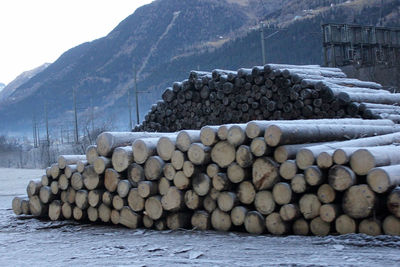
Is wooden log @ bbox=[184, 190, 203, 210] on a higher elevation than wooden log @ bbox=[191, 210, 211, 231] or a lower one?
higher

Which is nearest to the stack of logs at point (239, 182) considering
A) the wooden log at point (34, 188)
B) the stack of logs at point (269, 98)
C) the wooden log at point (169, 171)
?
the wooden log at point (169, 171)

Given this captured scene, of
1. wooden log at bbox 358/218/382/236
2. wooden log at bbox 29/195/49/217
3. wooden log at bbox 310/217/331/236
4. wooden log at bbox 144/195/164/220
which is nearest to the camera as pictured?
wooden log at bbox 358/218/382/236

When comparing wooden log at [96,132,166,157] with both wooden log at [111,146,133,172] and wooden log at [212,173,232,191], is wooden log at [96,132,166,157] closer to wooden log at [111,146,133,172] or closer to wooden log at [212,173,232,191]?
wooden log at [111,146,133,172]

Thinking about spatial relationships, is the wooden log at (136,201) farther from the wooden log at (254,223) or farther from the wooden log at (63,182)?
the wooden log at (254,223)

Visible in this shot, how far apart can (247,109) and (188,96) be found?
2.22 m

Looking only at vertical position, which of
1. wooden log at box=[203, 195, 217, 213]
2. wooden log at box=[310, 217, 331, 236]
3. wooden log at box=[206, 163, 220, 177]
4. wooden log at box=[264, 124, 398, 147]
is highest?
wooden log at box=[264, 124, 398, 147]

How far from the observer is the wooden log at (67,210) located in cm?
779

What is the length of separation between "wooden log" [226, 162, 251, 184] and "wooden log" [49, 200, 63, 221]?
3.06m

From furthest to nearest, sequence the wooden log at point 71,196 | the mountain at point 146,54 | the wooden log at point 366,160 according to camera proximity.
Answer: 1. the mountain at point 146,54
2. the wooden log at point 71,196
3. the wooden log at point 366,160

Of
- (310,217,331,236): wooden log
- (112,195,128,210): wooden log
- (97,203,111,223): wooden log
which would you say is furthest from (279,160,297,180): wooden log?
(97,203,111,223): wooden log

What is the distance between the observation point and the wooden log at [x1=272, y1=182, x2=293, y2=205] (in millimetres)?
6043

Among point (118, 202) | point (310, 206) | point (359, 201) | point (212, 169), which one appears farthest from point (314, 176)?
point (118, 202)

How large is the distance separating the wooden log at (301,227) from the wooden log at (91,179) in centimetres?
298

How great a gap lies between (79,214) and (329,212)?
154 inches
